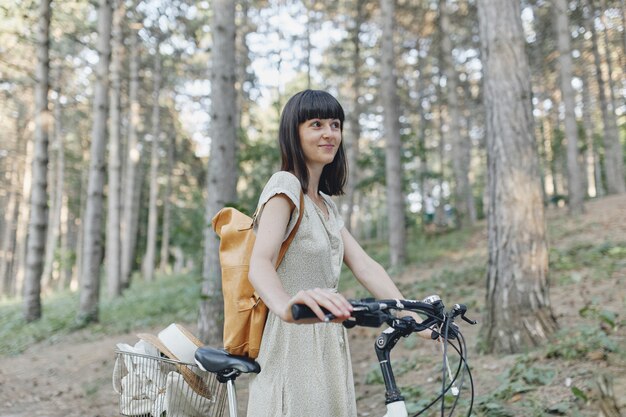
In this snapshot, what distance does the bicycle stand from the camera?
1.54 m

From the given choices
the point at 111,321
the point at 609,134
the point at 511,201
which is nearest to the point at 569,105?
the point at 609,134

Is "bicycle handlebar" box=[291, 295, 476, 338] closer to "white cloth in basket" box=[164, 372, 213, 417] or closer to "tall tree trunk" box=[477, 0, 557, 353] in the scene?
"white cloth in basket" box=[164, 372, 213, 417]

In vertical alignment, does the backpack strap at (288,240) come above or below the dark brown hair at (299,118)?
below

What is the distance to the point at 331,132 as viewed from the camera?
206 centimetres

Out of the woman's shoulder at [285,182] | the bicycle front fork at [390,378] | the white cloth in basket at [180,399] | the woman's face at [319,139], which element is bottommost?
the white cloth in basket at [180,399]

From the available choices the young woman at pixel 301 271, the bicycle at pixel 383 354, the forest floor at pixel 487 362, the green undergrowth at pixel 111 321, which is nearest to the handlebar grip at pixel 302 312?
the bicycle at pixel 383 354

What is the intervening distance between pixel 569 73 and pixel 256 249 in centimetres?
1640

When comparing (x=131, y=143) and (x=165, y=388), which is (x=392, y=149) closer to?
(x=131, y=143)

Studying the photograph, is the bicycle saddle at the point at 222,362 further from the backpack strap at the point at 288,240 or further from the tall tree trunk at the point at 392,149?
the tall tree trunk at the point at 392,149

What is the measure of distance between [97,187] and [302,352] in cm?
1146

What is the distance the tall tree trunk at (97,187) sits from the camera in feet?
39.3

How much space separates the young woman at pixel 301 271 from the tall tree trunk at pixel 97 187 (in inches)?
440

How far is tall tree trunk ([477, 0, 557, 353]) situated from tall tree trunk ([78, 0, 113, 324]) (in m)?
9.48

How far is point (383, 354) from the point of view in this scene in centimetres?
174
